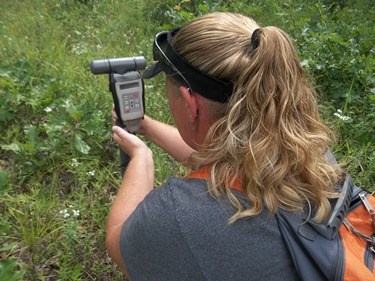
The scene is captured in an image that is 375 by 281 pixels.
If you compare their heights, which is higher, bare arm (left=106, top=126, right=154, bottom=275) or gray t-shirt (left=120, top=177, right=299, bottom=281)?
gray t-shirt (left=120, top=177, right=299, bottom=281)

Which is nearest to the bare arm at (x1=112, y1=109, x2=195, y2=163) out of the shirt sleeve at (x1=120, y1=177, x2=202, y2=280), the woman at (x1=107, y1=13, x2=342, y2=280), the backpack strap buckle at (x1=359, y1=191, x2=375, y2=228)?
the woman at (x1=107, y1=13, x2=342, y2=280)

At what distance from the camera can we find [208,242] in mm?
1192

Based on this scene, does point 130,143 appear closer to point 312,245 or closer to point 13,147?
point 312,245

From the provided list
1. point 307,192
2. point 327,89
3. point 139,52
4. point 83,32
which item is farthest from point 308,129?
point 83,32

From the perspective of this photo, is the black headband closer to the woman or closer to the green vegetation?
the woman

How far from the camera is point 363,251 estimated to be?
125 cm

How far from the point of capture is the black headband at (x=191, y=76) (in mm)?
1333

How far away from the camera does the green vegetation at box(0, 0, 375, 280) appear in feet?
7.18

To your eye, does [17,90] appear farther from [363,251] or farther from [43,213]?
[363,251]

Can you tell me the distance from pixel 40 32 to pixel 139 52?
1.15 m

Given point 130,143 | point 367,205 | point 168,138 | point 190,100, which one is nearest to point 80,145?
point 168,138

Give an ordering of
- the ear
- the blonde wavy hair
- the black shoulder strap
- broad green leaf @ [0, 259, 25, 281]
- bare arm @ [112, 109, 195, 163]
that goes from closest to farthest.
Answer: the black shoulder strap, the blonde wavy hair, the ear, broad green leaf @ [0, 259, 25, 281], bare arm @ [112, 109, 195, 163]

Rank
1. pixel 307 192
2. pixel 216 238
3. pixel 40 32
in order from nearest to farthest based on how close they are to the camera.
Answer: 1. pixel 216 238
2. pixel 307 192
3. pixel 40 32

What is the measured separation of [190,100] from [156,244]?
471mm
